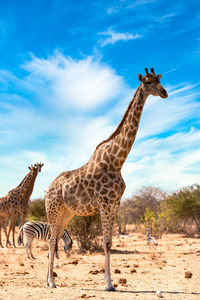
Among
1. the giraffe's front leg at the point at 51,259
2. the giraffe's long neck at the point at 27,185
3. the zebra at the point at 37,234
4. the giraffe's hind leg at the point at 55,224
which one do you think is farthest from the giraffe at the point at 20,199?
the giraffe's front leg at the point at 51,259

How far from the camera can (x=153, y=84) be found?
6785mm

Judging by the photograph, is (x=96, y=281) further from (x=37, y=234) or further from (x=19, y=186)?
(x=19, y=186)

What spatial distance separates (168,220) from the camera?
26438 mm

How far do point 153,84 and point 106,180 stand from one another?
229 cm

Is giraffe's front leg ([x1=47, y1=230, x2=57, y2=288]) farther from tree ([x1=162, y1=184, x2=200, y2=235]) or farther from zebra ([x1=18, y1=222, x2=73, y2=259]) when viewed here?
tree ([x1=162, y1=184, x2=200, y2=235])

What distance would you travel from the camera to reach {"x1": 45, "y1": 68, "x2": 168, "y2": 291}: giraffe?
653 centimetres

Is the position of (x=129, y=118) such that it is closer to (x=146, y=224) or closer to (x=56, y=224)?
(x=56, y=224)

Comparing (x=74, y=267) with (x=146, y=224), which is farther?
(x=146, y=224)

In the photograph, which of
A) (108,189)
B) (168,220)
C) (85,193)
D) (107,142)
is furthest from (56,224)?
(168,220)

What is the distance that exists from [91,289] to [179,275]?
114 inches

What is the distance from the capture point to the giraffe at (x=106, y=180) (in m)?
6.53

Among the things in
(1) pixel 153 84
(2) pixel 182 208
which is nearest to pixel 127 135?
(1) pixel 153 84

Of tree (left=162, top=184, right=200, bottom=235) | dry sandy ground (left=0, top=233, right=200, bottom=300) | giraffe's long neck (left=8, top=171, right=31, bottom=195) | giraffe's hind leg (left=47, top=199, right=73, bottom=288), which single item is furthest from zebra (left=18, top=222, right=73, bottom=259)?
tree (left=162, top=184, right=200, bottom=235)

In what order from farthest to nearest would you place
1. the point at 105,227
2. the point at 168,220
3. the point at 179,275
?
the point at 168,220 < the point at 179,275 < the point at 105,227
